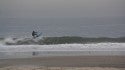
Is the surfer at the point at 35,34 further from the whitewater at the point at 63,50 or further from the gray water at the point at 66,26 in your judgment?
the whitewater at the point at 63,50

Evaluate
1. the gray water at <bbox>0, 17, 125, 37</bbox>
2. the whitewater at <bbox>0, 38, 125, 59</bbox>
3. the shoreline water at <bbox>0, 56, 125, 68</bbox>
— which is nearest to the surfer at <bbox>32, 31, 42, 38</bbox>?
the gray water at <bbox>0, 17, 125, 37</bbox>

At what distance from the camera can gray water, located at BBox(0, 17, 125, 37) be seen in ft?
14.2

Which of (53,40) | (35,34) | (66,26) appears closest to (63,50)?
(53,40)

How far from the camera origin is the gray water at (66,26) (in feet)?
14.2

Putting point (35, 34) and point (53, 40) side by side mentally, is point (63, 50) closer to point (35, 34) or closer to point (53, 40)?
point (53, 40)

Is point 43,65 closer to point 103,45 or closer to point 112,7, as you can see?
point 103,45

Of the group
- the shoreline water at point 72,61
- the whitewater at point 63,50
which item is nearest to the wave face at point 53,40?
the whitewater at point 63,50

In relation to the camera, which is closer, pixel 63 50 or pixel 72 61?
pixel 72 61

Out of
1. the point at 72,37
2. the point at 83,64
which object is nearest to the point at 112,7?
the point at 72,37

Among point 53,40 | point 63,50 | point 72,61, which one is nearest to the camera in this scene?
point 72,61

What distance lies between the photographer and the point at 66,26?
14.3 ft

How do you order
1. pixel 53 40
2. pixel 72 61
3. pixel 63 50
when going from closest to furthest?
pixel 72 61 < pixel 63 50 < pixel 53 40

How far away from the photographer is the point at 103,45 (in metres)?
4.38

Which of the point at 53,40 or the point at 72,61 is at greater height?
the point at 53,40
